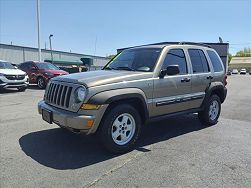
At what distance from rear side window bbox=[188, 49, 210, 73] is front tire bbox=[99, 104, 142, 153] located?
2.16 meters

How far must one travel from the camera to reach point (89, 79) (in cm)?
465

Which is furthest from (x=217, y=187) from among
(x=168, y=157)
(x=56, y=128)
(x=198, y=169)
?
(x=56, y=128)

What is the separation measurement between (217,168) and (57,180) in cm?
232

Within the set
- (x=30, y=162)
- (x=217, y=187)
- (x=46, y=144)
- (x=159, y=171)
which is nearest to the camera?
(x=217, y=187)

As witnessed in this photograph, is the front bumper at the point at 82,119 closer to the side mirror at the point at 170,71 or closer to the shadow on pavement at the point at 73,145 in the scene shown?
the shadow on pavement at the point at 73,145

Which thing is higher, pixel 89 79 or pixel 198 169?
pixel 89 79

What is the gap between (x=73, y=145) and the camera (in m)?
5.18

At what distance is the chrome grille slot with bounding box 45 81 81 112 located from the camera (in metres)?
4.59

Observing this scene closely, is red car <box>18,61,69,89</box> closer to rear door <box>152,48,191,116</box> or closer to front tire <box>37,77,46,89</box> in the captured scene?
front tire <box>37,77,46,89</box>

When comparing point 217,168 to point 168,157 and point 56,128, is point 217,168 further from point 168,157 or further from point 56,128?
point 56,128

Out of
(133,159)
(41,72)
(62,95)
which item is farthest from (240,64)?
(62,95)

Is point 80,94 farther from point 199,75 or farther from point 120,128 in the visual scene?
point 199,75

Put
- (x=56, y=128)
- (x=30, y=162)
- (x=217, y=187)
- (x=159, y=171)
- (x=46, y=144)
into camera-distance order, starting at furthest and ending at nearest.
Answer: (x=56, y=128)
(x=46, y=144)
(x=30, y=162)
(x=159, y=171)
(x=217, y=187)

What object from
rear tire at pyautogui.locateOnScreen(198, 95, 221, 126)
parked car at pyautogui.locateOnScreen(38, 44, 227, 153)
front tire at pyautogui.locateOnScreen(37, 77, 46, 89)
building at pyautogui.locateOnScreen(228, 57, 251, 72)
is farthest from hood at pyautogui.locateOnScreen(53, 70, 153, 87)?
building at pyautogui.locateOnScreen(228, 57, 251, 72)
